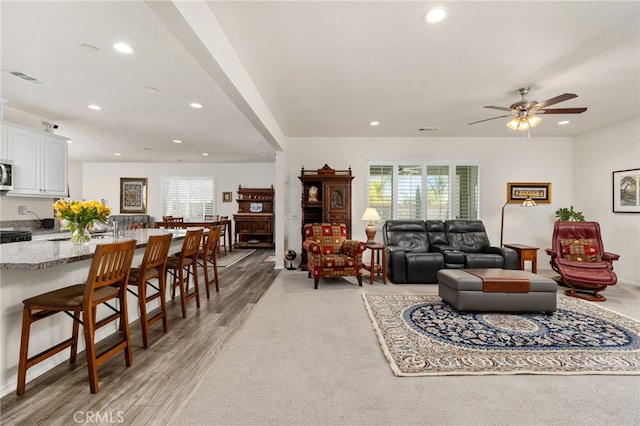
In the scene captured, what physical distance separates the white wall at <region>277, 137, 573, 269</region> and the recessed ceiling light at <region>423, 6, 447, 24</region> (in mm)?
3726

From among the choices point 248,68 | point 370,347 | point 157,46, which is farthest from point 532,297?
point 157,46

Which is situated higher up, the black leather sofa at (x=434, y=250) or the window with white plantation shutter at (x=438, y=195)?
the window with white plantation shutter at (x=438, y=195)

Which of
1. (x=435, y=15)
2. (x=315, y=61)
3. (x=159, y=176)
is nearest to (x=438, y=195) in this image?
(x=315, y=61)

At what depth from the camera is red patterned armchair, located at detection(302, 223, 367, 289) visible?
4.34 meters

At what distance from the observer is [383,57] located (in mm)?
2812

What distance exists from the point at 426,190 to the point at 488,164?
53.4 inches

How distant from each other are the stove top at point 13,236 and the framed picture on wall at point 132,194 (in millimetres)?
5150

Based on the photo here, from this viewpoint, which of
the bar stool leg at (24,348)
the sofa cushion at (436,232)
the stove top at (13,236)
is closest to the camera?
the bar stool leg at (24,348)

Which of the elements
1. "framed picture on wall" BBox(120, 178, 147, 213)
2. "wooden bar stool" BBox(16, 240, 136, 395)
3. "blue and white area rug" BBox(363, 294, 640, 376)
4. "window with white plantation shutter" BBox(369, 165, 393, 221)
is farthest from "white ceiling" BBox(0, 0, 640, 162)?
"framed picture on wall" BBox(120, 178, 147, 213)

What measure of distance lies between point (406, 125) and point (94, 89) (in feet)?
15.0

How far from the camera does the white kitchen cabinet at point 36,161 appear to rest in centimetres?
411

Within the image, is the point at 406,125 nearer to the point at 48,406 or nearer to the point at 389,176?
the point at 389,176

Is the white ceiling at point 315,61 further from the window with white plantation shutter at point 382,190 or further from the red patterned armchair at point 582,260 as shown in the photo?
the red patterned armchair at point 582,260

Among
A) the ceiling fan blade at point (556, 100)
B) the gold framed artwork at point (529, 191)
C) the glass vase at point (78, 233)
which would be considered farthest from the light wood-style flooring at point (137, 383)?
the gold framed artwork at point (529, 191)
